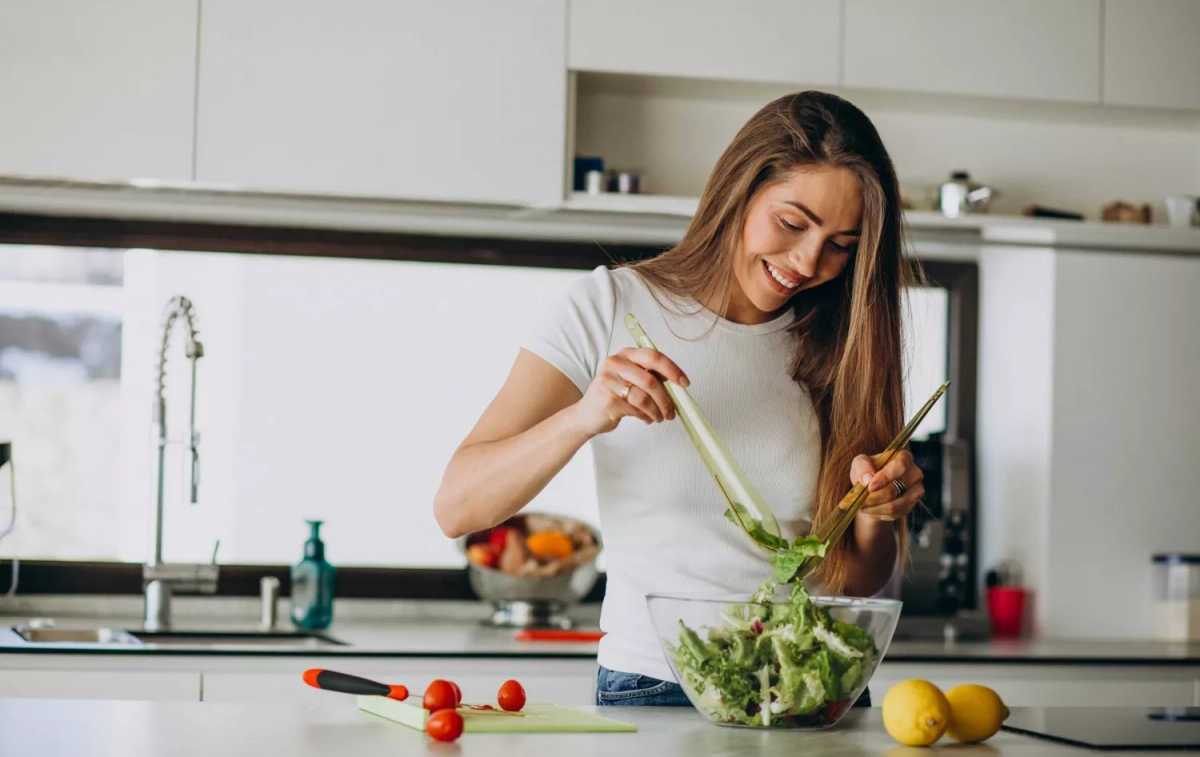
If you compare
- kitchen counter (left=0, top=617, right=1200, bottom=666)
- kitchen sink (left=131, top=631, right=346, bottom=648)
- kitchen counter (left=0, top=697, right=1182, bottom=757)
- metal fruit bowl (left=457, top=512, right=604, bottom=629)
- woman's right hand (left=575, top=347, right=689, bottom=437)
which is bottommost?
kitchen sink (left=131, top=631, right=346, bottom=648)

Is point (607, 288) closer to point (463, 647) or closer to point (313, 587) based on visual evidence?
point (463, 647)

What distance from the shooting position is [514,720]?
1.32 m

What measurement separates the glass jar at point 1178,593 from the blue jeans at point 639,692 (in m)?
1.94

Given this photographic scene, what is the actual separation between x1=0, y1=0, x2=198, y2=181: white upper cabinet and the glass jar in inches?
89.8

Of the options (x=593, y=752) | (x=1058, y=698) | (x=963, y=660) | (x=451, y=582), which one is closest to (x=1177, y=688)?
(x=1058, y=698)

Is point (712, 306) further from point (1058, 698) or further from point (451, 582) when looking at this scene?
point (451, 582)

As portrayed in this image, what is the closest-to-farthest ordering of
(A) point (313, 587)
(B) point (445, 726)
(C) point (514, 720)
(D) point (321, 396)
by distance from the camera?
1. (B) point (445, 726)
2. (C) point (514, 720)
3. (A) point (313, 587)
4. (D) point (321, 396)

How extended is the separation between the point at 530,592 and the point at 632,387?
1579mm

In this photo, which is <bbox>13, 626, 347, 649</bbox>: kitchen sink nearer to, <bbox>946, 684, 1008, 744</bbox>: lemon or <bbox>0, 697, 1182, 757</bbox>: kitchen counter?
<bbox>0, 697, 1182, 757</bbox>: kitchen counter

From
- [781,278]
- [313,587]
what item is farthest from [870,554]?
[313,587]

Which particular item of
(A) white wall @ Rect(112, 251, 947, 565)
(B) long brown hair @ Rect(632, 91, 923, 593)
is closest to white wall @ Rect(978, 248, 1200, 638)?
(A) white wall @ Rect(112, 251, 947, 565)

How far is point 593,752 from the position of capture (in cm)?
117

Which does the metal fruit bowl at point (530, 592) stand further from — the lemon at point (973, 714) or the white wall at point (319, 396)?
the lemon at point (973, 714)

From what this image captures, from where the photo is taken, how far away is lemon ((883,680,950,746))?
1271mm
